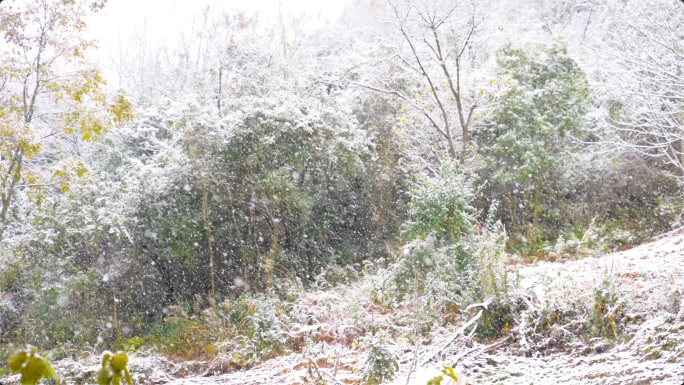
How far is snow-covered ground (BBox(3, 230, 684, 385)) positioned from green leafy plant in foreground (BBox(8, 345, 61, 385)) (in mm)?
1753

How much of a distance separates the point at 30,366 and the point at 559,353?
3.54 m

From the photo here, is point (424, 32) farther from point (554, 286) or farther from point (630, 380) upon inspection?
point (630, 380)

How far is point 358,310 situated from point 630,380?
2.55 meters

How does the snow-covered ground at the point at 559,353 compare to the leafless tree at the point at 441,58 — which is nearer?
the snow-covered ground at the point at 559,353

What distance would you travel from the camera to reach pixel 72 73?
553cm

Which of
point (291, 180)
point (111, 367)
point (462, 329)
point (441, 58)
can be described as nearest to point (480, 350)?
point (462, 329)

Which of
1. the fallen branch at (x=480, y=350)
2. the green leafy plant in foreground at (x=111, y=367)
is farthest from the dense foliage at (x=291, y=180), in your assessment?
the green leafy plant in foreground at (x=111, y=367)

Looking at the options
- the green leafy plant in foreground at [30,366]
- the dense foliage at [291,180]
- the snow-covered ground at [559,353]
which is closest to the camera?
the green leafy plant in foreground at [30,366]

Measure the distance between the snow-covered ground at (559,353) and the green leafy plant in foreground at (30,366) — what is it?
69.0 inches

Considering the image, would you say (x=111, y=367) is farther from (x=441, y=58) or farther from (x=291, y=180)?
(x=441, y=58)

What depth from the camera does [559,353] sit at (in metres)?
3.51

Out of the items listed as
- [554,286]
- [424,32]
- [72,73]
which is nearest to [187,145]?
[72,73]

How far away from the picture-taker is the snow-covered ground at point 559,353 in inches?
121

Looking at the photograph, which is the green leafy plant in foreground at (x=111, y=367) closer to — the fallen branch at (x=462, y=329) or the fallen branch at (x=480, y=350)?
the fallen branch at (x=462, y=329)
